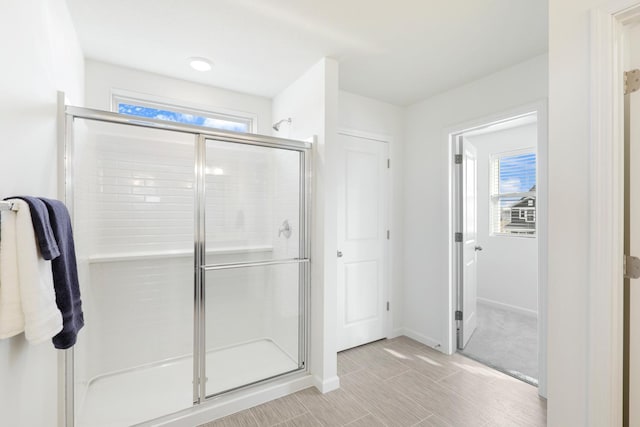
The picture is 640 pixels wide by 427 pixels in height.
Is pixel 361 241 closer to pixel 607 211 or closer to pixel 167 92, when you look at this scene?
pixel 607 211

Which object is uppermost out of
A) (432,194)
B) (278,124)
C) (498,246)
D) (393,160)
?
(278,124)

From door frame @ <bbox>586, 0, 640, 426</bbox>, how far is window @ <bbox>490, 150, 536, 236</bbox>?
124 inches

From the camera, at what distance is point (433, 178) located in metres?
2.96

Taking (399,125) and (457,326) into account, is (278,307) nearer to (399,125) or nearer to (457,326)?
Result: (457,326)

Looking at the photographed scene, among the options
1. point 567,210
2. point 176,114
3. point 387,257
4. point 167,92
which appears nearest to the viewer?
point 567,210

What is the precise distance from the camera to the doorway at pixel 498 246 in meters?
2.85

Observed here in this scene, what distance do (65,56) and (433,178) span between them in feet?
9.73

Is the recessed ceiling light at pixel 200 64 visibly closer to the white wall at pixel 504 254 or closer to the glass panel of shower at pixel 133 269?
the glass panel of shower at pixel 133 269

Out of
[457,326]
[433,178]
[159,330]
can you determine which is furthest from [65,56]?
[457,326]

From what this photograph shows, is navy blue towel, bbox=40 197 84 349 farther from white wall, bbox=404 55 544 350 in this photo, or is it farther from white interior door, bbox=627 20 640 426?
→ white wall, bbox=404 55 544 350

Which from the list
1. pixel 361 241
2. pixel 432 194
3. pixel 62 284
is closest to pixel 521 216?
pixel 432 194

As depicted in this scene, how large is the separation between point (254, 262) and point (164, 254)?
761 millimetres

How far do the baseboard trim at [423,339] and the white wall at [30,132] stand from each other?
2.89 meters

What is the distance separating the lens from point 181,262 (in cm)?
240
